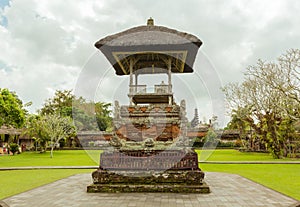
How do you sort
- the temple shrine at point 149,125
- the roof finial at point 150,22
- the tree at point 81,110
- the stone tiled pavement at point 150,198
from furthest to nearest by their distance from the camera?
the tree at point 81,110 < the roof finial at point 150,22 < the temple shrine at point 149,125 < the stone tiled pavement at point 150,198

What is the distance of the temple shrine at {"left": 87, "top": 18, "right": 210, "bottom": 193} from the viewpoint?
667 cm

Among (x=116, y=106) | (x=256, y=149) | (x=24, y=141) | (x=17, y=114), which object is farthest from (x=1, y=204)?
(x=24, y=141)

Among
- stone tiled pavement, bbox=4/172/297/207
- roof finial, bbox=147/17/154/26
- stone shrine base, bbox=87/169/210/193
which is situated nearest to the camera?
stone tiled pavement, bbox=4/172/297/207

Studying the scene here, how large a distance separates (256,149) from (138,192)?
2646 cm

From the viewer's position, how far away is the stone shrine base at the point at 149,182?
6508 mm

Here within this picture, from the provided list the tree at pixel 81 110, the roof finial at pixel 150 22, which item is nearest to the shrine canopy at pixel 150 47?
the roof finial at pixel 150 22

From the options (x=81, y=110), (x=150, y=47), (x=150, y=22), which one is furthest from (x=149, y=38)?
(x=81, y=110)

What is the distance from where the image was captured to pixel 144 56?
327 inches

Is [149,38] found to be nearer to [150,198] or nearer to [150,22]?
[150,22]

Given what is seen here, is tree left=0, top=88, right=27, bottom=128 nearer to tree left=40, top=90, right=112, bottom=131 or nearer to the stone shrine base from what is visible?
the stone shrine base

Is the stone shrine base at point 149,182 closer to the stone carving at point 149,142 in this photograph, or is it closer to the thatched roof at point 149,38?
the stone carving at point 149,142

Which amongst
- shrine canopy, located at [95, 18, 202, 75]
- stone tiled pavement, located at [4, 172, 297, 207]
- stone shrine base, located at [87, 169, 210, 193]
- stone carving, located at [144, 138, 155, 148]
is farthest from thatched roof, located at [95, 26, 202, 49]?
stone tiled pavement, located at [4, 172, 297, 207]

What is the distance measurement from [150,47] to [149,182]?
11.6 ft

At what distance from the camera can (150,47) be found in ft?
25.1
